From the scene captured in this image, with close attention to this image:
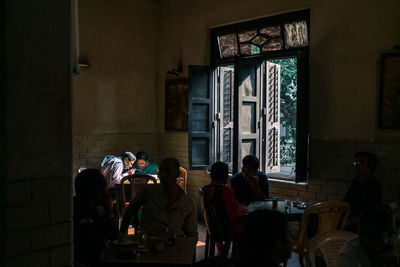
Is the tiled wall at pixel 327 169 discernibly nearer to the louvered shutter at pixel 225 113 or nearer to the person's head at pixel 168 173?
the louvered shutter at pixel 225 113

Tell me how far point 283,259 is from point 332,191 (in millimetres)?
3691

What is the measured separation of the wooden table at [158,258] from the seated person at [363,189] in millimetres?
2169

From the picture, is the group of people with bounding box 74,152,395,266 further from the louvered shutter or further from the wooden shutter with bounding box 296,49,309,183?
the louvered shutter

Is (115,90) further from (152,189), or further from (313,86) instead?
(152,189)

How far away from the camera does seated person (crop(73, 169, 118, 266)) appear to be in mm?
2777

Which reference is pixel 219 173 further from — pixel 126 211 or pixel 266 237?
pixel 266 237

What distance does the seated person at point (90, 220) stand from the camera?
278cm

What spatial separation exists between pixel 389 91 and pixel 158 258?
11.5ft

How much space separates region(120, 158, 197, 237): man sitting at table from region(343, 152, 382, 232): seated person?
6.02 feet

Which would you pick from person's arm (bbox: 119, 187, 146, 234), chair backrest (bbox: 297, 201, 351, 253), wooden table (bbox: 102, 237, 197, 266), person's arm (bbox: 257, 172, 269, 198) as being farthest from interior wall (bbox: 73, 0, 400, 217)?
wooden table (bbox: 102, 237, 197, 266)

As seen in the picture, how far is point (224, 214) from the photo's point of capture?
3.90 m

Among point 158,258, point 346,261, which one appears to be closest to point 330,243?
point 346,261
